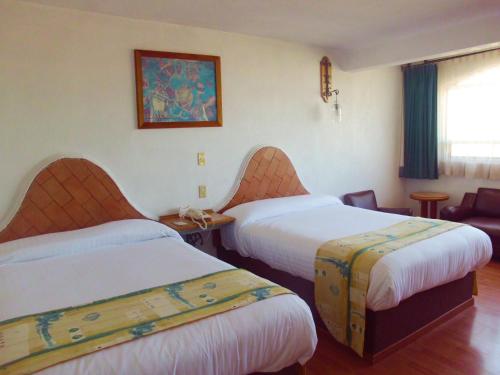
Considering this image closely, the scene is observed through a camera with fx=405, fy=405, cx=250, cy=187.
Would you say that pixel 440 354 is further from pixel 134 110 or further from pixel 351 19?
pixel 134 110

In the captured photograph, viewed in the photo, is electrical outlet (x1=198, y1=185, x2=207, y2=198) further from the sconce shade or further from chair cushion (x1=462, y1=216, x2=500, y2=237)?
chair cushion (x1=462, y1=216, x2=500, y2=237)

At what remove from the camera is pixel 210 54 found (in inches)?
138

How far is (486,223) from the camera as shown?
4168 millimetres

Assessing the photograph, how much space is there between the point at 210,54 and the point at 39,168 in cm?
167

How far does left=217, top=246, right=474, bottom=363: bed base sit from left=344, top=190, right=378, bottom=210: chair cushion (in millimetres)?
1659

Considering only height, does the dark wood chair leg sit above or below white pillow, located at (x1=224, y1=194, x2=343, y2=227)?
below

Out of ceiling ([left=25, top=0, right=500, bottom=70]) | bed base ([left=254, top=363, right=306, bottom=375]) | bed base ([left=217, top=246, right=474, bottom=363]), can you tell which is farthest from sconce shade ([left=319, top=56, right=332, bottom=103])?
bed base ([left=254, top=363, right=306, bottom=375])

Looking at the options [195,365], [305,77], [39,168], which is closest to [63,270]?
[39,168]

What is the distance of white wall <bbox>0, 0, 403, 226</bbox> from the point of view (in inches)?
108

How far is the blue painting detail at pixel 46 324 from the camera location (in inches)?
59.1

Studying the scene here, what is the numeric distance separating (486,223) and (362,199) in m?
1.26

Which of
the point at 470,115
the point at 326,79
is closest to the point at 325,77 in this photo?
the point at 326,79

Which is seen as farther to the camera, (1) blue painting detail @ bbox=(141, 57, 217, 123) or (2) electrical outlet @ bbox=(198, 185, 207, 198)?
(2) electrical outlet @ bbox=(198, 185, 207, 198)

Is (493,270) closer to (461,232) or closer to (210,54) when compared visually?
(461,232)
